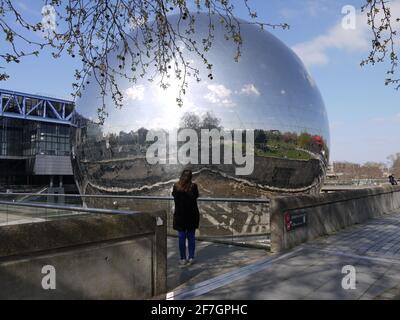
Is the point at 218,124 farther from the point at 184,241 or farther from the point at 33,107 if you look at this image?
the point at 33,107

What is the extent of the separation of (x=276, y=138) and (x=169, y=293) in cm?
594

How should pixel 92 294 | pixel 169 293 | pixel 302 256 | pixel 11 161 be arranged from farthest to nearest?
pixel 11 161, pixel 302 256, pixel 169 293, pixel 92 294

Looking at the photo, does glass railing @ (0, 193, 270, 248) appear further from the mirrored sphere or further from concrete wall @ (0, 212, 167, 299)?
concrete wall @ (0, 212, 167, 299)

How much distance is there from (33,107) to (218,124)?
58.6m

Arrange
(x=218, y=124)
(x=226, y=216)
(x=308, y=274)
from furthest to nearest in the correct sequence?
1. (x=218, y=124)
2. (x=226, y=216)
3. (x=308, y=274)

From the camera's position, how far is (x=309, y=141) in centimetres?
1146

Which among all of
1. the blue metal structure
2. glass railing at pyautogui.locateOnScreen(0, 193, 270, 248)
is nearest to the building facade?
the blue metal structure

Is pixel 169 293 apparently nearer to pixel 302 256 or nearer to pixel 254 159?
pixel 302 256

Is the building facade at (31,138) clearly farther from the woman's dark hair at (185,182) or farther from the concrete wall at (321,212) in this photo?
the woman's dark hair at (185,182)

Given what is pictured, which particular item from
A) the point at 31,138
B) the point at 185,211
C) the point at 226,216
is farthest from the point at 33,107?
the point at 185,211

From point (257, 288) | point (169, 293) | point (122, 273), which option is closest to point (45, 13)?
point (122, 273)

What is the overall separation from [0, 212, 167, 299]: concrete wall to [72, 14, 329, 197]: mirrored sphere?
4.62 metres

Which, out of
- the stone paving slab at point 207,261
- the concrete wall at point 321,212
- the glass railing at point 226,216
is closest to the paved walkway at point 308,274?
the stone paving slab at point 207,261

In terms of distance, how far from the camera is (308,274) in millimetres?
6203
